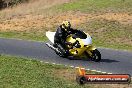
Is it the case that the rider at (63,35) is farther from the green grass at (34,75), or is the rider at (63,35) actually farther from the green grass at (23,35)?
the green grass at (23,35)

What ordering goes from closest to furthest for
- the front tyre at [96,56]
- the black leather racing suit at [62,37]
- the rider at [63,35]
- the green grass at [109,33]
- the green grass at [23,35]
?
the front tyre at [96,56]
the rider at [63,35]
the black leather racing suit at [62,37]
the green grass at [109,33]
the green grass at [23,35]

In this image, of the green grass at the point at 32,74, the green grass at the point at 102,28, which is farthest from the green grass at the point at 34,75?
the green grass at the point at 102,28

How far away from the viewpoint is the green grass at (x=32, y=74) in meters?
14.7

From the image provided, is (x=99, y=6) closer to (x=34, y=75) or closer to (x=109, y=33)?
(x=109, y=33)

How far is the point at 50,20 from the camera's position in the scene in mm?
36844

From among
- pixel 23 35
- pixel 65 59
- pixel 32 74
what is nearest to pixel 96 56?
pixel 65 59

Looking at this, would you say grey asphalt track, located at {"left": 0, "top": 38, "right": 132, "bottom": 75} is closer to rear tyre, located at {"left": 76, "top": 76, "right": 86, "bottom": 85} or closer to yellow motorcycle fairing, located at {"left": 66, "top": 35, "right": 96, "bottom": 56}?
yellow motorcycle fairing, located at {"left": 66, "top": 35, "right": 96, "bottom": 56}

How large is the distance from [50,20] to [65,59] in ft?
54.2

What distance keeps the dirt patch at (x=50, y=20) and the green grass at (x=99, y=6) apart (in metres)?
1.91

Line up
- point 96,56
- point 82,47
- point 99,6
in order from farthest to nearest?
point 99,6
point 82,47
point 96,56

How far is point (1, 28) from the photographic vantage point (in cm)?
3541

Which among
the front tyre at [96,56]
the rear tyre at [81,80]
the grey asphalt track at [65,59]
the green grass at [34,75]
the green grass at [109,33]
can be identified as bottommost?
the green grass at [109,33]

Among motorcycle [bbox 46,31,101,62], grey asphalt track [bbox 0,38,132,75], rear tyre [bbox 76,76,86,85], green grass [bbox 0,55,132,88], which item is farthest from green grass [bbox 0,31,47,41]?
rear tyre [bbox 76,76,86,85]

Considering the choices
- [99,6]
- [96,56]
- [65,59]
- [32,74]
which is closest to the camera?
[32,74]
